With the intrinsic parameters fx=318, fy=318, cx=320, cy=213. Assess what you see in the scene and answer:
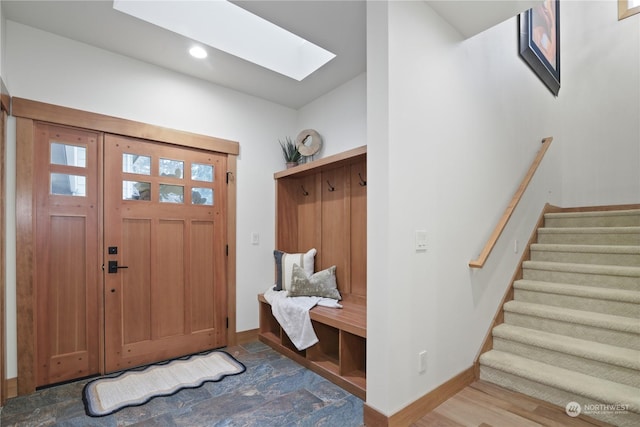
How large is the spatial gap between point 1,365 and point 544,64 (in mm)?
5649

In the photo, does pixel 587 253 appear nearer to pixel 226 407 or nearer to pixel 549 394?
pixel 549 394

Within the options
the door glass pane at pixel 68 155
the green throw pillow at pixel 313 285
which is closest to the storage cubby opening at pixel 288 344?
the green throw pillow at pixel 313 285

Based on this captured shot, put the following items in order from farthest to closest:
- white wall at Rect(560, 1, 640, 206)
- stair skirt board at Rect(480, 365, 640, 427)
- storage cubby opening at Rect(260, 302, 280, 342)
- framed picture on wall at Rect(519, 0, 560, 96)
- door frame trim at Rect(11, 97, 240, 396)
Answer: white wall at Rect(560, 1, 640, 206)
storage cubby opening at Rect(260, 302, 280, 342)
framed picture on wall at Rect(519, 0, 560, 96)
door frame trim at Rect(11, 97, 240, 396)
stair skirt board at Rect(480, 365, 640, 427)

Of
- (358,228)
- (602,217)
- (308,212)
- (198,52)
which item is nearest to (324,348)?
(358,228)

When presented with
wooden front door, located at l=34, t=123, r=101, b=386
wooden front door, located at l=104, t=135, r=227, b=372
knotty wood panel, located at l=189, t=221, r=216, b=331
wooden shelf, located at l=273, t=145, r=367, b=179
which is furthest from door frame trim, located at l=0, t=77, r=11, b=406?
wooden shelf, located at l=273, t=145, r=367, b=179

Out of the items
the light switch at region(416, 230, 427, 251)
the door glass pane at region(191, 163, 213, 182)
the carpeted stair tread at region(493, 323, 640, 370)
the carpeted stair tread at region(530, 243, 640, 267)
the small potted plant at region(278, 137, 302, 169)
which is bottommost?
the carpeted stair tread at region(493, 323, 640, 370)

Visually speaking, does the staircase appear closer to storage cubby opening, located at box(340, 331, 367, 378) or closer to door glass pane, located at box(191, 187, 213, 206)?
storage cubby opening, located at box(340, 331, 367, 378)

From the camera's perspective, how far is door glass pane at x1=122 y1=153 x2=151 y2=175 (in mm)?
2777

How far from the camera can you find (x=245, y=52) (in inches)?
110

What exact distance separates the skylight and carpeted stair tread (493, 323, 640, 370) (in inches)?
110

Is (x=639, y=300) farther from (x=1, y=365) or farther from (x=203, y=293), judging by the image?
(x=1, y=365)

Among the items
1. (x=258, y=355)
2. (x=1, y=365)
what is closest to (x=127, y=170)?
(x=1, y=365)

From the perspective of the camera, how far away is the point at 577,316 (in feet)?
7.89

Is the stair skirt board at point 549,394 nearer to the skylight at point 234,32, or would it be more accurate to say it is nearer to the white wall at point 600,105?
the skylight at point 234,32
